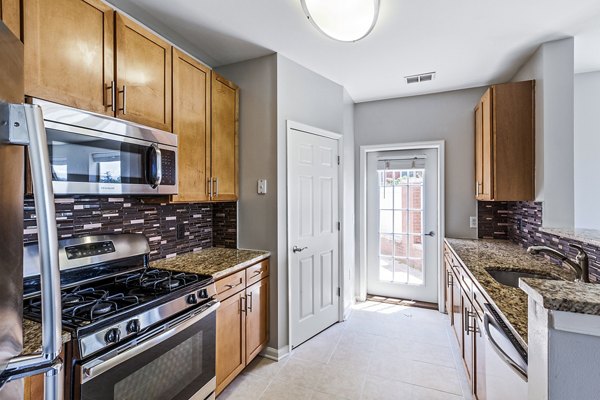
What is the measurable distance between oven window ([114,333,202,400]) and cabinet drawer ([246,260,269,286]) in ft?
1.92

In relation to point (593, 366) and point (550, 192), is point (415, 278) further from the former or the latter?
point (593, 366)

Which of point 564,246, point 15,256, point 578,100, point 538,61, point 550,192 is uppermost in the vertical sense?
point 538,61

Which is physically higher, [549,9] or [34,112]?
[549,9]

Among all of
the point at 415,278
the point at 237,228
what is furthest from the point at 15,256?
the point at 415,278

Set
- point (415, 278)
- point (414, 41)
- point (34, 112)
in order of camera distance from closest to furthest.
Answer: point (34, 112) → point (414, 41) → point (415, 278)

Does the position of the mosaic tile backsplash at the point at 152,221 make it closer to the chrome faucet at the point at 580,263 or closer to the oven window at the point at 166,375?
the oven window at the point at 166,375

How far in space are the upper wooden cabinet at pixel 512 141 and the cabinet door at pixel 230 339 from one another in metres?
2.25

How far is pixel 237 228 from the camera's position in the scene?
8.32ft

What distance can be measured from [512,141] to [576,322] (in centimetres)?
224

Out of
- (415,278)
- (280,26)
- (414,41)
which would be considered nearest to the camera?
(280,26)

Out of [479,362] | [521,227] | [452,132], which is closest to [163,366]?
[479,362]

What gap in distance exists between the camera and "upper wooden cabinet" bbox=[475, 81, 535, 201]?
7.63 feet

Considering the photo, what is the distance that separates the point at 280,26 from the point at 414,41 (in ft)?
3.42

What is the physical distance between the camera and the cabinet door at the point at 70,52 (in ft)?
3.98
